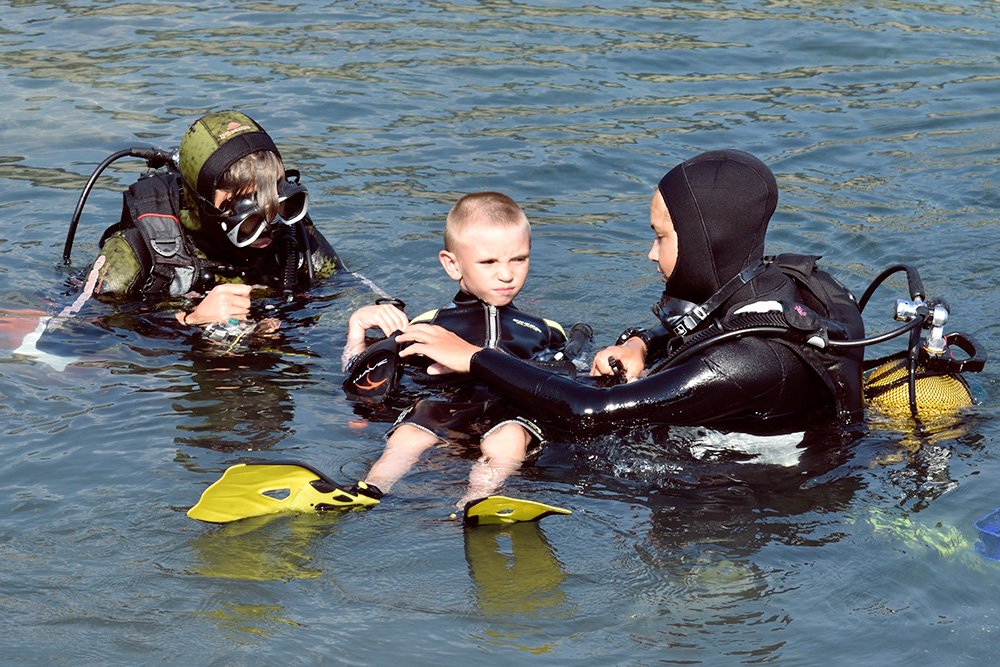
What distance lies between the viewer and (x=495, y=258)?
16.7 ft

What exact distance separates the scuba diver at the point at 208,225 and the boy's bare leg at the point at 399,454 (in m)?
1.67

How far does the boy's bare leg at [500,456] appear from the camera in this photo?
4.49m

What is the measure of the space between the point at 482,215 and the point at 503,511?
64.0 inches

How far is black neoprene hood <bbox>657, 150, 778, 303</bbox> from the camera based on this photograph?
14.5 ft

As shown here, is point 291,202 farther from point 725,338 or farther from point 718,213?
point 725,338

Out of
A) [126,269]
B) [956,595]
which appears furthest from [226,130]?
[956,595]

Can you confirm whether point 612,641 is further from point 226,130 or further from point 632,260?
point 632,260

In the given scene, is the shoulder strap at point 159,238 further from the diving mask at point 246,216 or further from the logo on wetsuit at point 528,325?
the logo on wetsuit at point 528,325

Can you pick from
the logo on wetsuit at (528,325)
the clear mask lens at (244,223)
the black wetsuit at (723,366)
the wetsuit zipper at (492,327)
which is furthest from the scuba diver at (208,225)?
the black wetsuit at (723,366)

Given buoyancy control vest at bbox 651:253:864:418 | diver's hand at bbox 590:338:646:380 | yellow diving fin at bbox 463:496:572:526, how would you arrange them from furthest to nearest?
diver's hand at bbox 590:338:646:380 < buoyancy control vest at bbox 651:253:864:418 < yellow diving fin at bbox 463:496:572:526

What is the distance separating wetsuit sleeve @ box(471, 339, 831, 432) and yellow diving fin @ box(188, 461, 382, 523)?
2.82ft

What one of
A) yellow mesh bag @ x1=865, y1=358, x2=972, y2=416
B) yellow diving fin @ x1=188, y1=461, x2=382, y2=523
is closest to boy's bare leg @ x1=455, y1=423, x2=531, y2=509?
yellow diving fin @ x1=188, y1=461, x2=382, y2=523

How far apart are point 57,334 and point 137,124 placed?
4.48 m

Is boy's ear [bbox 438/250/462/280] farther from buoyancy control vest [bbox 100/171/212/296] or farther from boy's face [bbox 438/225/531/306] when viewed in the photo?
buoyancy control vest [bbox 100/171/212/296]
